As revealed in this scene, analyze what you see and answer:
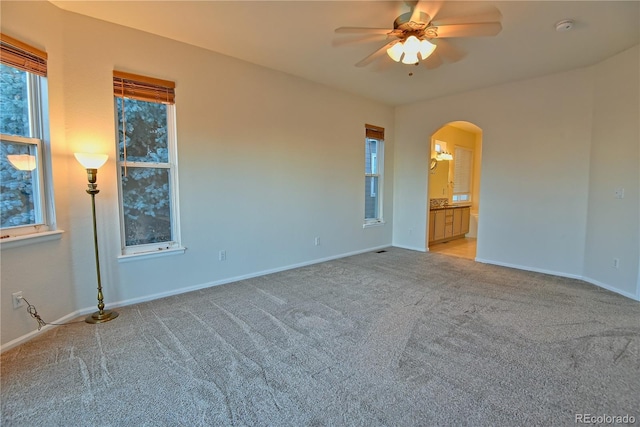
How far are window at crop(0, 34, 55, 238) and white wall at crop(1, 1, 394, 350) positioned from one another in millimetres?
90

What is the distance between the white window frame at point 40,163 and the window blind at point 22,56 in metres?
0.07

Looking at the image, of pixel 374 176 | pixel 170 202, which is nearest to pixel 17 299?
pixel 170 202

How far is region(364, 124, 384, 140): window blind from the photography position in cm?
556

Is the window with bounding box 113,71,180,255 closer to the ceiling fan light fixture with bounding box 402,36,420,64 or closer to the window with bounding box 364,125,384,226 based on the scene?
the ceiling fan light fixture with bounding box 402,36,420,64

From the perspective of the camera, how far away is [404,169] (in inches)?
237

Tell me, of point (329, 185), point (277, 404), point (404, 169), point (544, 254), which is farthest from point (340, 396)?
point (404, 169)

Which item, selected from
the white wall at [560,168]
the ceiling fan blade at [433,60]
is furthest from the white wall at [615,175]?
the ceiling fan blade at [433,60]

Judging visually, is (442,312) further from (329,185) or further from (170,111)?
(170,111)

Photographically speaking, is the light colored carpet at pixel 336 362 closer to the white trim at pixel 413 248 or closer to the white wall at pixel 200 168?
the white wall at pixel 200 168

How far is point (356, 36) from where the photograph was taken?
275 cm

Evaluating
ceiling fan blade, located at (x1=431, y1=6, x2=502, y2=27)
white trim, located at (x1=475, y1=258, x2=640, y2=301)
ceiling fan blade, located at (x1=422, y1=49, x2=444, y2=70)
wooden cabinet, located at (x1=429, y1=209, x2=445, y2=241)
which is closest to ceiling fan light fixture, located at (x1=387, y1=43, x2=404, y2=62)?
ceiling fan blade, located at (x1=431, y1=6, x2=502, y2=27)

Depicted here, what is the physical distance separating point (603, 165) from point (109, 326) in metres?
5.71

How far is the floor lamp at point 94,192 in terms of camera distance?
259cm

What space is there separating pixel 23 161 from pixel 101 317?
58.0 inches
